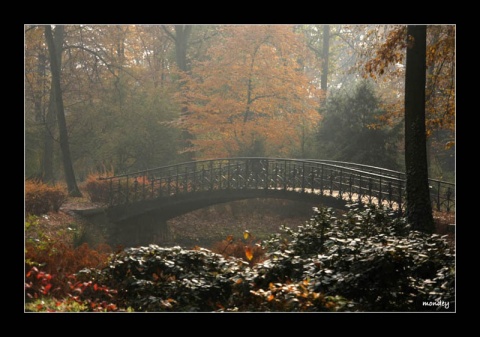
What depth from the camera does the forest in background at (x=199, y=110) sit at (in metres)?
18.2

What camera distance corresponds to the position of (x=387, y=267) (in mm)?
5910

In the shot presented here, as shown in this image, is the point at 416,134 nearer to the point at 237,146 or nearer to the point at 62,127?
the point at 237,146

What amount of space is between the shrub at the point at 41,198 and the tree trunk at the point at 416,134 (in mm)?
8894

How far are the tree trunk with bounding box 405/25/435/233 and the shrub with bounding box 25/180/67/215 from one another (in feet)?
29.2

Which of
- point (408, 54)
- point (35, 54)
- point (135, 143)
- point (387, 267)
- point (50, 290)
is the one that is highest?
point (35, 54)

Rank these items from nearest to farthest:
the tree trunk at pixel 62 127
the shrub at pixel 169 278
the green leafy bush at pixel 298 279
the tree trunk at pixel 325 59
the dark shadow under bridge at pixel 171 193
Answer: the green leafy bush at pixel 298 279, the shrub at pixel 169 278, the dark shadow under bridge at pixel 171 193, the tree trunk at pixel 62 127, the tree trunk at pixel 325 59

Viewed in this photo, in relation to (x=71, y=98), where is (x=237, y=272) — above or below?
below

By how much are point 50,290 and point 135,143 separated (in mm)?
13530

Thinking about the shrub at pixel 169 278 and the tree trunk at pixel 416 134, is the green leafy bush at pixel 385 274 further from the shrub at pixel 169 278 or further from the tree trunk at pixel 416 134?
the tree trunk at pixel 416 134

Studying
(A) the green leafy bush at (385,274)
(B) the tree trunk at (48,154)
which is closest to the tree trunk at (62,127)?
(B) the tree trunk at (48,154)

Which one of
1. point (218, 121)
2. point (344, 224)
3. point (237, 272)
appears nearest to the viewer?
point (237, 272)
